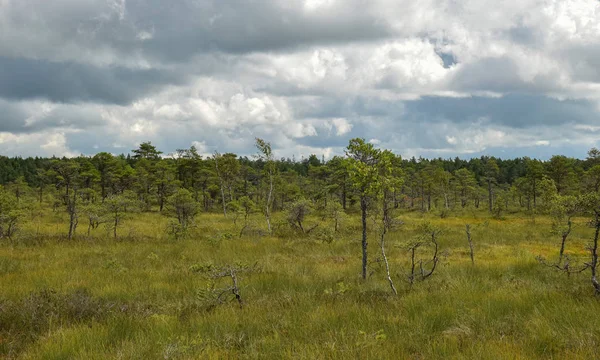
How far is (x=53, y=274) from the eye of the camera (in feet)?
34.3

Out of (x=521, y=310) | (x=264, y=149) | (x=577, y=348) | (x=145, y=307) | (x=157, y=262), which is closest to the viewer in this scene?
(x=577, y=348)

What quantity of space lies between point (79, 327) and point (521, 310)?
7.86 m

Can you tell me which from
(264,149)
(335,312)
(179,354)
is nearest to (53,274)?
(179,354)

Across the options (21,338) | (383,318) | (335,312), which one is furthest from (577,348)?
(21,338)

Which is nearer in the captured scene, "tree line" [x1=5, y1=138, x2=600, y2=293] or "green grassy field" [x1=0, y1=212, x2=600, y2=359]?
"green grassy field" [x1=0, y1=212, x2=600, y2=359]

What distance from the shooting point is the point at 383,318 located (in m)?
6.05

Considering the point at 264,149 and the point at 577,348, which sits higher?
the point at 264,149

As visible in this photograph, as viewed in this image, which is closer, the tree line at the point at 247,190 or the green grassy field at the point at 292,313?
the green grassy field at the point at 292,313

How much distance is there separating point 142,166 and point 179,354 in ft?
171

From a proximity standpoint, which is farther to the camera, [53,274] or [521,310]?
[53,274]

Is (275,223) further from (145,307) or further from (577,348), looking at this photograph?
(577,348)

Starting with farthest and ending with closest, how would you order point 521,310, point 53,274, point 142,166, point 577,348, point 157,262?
1. point 142,166
2. point 157,262
3. point 53,274
4. point 521,310
5. point 577,348

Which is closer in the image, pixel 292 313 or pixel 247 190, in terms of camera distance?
pixel 292 313

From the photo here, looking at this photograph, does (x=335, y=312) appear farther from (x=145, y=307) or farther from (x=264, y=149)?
(x=264, y=149)
